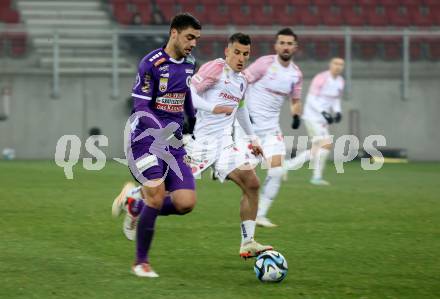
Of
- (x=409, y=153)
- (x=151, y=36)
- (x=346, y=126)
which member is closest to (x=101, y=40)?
(x=151, y=36)

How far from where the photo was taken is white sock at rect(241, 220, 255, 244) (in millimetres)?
8773

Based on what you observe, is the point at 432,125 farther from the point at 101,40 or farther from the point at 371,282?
the point at 371,282

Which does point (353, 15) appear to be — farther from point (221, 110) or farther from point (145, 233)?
point (145, 233)

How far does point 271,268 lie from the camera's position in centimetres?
769

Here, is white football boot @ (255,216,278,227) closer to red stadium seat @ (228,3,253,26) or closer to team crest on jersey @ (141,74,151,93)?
team crest on jersey @ (141,74,151,93)

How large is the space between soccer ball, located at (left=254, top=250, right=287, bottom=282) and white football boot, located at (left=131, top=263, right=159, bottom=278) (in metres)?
0.81

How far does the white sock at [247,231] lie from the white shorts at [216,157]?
1.77 ft

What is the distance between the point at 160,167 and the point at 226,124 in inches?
80.5

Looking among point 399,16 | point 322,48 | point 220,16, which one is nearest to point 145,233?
point 322,48

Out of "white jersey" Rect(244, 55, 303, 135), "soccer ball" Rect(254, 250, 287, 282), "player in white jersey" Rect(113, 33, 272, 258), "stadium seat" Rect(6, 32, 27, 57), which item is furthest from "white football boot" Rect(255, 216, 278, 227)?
"stadium seat" Rect(6, 32, 27, 57)

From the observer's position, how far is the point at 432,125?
26.5 metres

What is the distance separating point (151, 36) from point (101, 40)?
1.46 metres

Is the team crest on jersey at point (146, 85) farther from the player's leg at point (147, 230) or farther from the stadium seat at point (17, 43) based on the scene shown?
the stadium seat at point (17, 43)

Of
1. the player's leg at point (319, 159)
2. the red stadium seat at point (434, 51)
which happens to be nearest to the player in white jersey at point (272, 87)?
the player's leg at point (319, 159)
